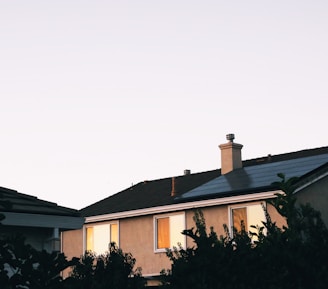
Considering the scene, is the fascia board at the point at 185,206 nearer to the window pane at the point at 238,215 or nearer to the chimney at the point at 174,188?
the window pane at the point at 238,215

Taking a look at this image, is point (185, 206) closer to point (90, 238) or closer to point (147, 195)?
point (147, 195)

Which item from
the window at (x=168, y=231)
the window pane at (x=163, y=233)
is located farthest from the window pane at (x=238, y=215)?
the window pane at (x=163, y=233)


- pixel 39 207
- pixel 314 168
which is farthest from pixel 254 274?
pixel 314 168

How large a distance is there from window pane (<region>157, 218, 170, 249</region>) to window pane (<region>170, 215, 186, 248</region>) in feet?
0.81

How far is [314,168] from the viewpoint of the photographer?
28297mm

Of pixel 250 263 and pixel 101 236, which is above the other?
pixel 101 236

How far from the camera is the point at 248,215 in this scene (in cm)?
2895

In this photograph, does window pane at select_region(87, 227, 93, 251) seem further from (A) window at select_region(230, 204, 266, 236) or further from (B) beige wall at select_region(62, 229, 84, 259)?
(A) window at select_region(230, 204, 266, 236)

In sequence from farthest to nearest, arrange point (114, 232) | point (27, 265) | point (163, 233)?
point (114, 232) < point (163, 233) < point (27, 265)

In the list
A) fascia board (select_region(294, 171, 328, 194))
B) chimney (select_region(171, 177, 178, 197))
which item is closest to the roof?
chimney (select_region(171, 177, 178, 197))

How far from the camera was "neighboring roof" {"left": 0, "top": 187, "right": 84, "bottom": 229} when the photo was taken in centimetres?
1345

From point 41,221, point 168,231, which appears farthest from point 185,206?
point 41,221

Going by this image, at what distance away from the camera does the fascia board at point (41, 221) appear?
13430 mm

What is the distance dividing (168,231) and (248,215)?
15.2 ft
